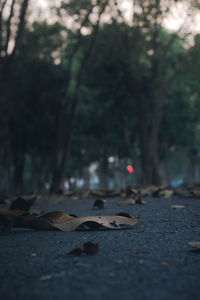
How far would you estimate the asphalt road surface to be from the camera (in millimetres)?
1209

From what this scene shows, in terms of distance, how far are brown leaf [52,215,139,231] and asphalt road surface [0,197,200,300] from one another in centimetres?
5

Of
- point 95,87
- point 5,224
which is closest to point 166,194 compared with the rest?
point 5,224

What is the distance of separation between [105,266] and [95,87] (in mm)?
17331

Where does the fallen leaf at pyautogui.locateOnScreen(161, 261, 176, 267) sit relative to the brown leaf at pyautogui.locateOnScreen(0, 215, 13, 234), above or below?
below

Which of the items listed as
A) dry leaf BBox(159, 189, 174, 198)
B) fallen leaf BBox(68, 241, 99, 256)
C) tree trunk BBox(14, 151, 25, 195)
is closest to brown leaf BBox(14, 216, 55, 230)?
fallen leaf BBox(68, 241, 99, 256)

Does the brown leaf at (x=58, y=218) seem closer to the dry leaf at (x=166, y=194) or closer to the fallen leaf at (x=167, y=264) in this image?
the fallen leaf at (x=167, y=264)

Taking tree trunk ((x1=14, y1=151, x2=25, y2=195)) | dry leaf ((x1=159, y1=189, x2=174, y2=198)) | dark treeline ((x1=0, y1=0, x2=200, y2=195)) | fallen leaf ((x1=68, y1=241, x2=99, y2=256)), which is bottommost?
fallen leaf ((x1=68, y1=241, x2=99, y2=256))

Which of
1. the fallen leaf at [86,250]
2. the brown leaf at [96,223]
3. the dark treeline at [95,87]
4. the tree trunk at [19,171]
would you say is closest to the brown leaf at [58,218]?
the brown leaf at [96,223]

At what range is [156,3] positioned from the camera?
13.0 metres

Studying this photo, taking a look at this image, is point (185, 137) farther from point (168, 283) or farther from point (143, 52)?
point (168, 283)

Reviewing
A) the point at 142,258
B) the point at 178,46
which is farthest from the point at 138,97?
the point at 142,258

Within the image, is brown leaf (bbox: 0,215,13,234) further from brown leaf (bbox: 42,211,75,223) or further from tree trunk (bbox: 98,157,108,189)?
tree trunk (bbox: 98,157,108,189)

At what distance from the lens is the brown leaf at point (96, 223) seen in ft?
8.26

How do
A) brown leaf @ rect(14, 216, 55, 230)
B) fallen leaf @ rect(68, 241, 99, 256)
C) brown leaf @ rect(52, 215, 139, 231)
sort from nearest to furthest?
fallen leaf @ rect(68, 241, 99, 256)
brown leaf @ rect(52, 215, 139, 231)
brown leaf @ rect(14, 216, 55, 230)
